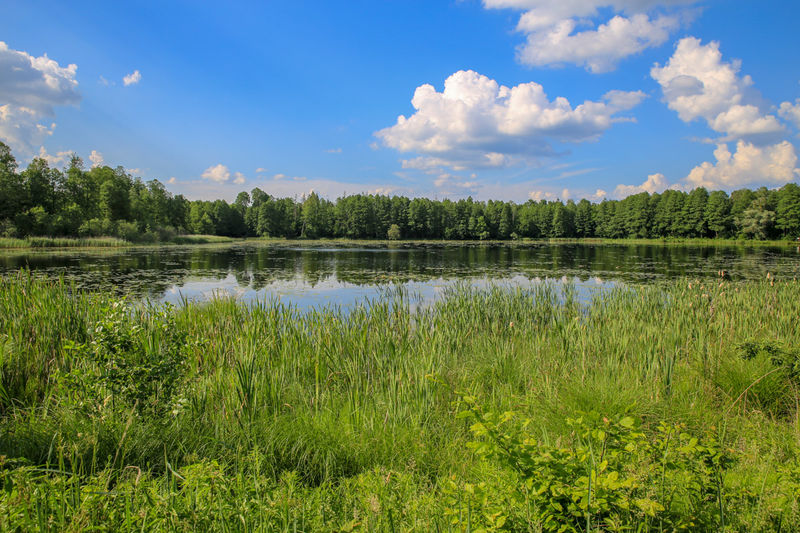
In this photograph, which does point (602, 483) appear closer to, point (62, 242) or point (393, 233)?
point (62, 242)

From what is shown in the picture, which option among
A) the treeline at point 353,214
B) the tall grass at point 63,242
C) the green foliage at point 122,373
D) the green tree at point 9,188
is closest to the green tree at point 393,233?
the treeline at point 353,214

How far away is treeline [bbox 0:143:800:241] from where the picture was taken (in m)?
43.9

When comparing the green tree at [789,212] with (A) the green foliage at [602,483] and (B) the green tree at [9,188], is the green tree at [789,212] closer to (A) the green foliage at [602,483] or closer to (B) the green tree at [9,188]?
(A) the green foliage at [602,483]

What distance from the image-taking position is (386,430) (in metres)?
3.70

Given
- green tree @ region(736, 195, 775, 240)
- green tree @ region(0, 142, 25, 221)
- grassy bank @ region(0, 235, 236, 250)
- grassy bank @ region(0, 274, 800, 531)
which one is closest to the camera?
grassy bank @ region(0, 274, 800, 531)

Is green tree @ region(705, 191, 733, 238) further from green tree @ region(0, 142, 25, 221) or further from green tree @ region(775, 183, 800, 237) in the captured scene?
green tree @ region(0, 142, 25, 221)

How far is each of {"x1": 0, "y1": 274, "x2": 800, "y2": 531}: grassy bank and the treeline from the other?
48.3m

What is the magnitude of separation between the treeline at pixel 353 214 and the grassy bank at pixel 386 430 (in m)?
48.3

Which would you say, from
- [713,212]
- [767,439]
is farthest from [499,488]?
[713,212]

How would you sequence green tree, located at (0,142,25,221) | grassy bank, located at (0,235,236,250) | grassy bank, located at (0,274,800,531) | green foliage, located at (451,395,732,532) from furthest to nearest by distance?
green tree, located at (0,142,25,221)
grassy bank, located at (0,235,236,250)
grassy bank, located at (0,274,800,531)
green foliage, located at (451,395,732,532)

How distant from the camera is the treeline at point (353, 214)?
43938 mm

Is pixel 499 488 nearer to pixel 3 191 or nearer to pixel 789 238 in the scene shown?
pixel 3 191

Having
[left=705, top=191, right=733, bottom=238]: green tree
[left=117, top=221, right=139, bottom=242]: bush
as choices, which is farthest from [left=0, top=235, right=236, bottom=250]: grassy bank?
[left=705, top=191, right=733, bottom=238]: green tree

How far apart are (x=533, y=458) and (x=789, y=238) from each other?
259ft
